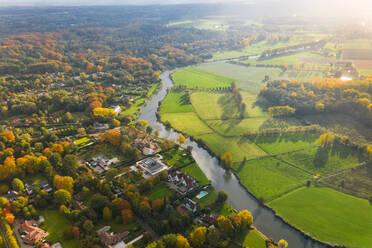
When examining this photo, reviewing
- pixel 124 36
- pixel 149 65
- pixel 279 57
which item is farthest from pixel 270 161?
pixel 124 36

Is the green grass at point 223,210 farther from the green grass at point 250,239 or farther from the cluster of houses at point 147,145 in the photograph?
the cluster of houses at point 147,145

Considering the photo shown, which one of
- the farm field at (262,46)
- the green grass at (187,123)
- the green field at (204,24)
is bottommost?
the green grass at (187,123)

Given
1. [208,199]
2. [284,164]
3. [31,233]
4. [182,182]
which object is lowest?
[208,199]

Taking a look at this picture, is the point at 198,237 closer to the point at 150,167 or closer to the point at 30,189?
the point at 150,167

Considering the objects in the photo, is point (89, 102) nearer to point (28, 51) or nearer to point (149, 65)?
point (149, 65)

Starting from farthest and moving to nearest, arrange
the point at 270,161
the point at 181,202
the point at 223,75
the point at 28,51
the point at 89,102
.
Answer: the point at 28,51, the point at 223,75, the point at 89,102, the point at 270,161, the point at 181,202

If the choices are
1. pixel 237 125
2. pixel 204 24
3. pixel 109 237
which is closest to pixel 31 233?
pixel 109 237

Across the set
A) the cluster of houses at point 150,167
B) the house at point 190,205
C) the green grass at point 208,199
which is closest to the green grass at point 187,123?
the cluster of houses at point 150,167
